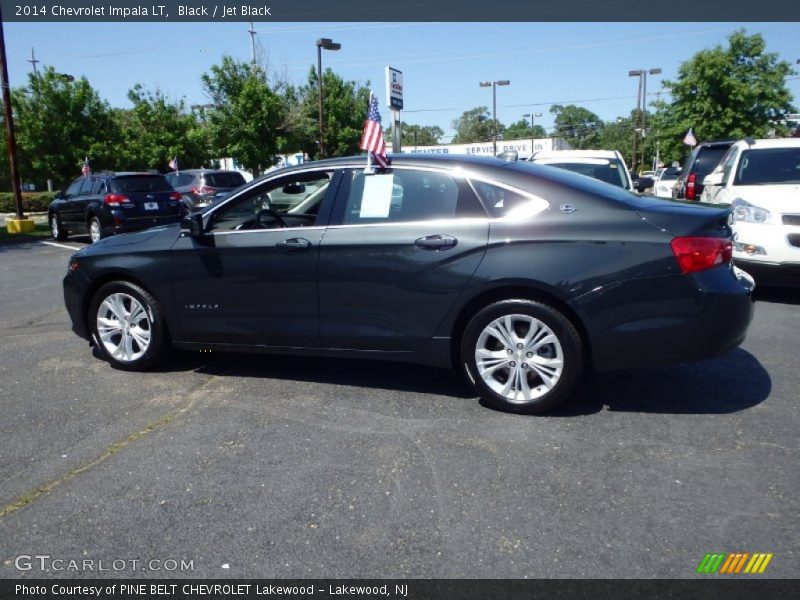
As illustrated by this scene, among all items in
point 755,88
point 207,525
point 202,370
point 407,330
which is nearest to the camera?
point 207,525

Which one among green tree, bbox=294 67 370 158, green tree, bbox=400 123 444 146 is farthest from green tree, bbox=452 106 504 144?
green tree, bbox=294 67 370 158

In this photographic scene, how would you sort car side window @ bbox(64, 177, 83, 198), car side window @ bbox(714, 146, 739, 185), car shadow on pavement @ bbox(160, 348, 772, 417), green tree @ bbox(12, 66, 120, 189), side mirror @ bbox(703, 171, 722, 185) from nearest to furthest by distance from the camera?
1. car shadow on pavement @ bbox(160, 348, 772, 417)
2. car side window @ bbox(714, 146, 739, 185)
3. side mirror @ bbox(703, 171, 722, 185)
4. car side window @ bbox(64, 177, 83, 198)
5. green tree @ bbox(12, 66, 120, 189)

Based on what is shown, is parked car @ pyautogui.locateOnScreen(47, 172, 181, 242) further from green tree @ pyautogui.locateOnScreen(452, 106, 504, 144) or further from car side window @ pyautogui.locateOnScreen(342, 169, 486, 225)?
green tree @ pyautogui.locateOnScreen(452, 106, 504, 144)

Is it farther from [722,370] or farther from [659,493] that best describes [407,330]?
[722,370]

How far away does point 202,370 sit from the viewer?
5.47 m

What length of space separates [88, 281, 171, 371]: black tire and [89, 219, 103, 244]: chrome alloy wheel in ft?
33.7

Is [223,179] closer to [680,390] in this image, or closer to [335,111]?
[680,390]

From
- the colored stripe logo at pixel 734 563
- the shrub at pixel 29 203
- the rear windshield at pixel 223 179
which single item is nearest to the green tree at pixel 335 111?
the shrub at pixel 29 203

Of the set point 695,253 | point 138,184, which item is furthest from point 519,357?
point 138,184

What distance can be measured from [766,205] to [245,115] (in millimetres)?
24877

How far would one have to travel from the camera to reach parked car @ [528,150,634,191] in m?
9.71

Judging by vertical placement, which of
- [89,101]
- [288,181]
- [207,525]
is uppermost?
[89,101]

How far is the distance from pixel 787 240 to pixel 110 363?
675 cm

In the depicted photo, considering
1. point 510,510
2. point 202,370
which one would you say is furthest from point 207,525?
point 202,370
